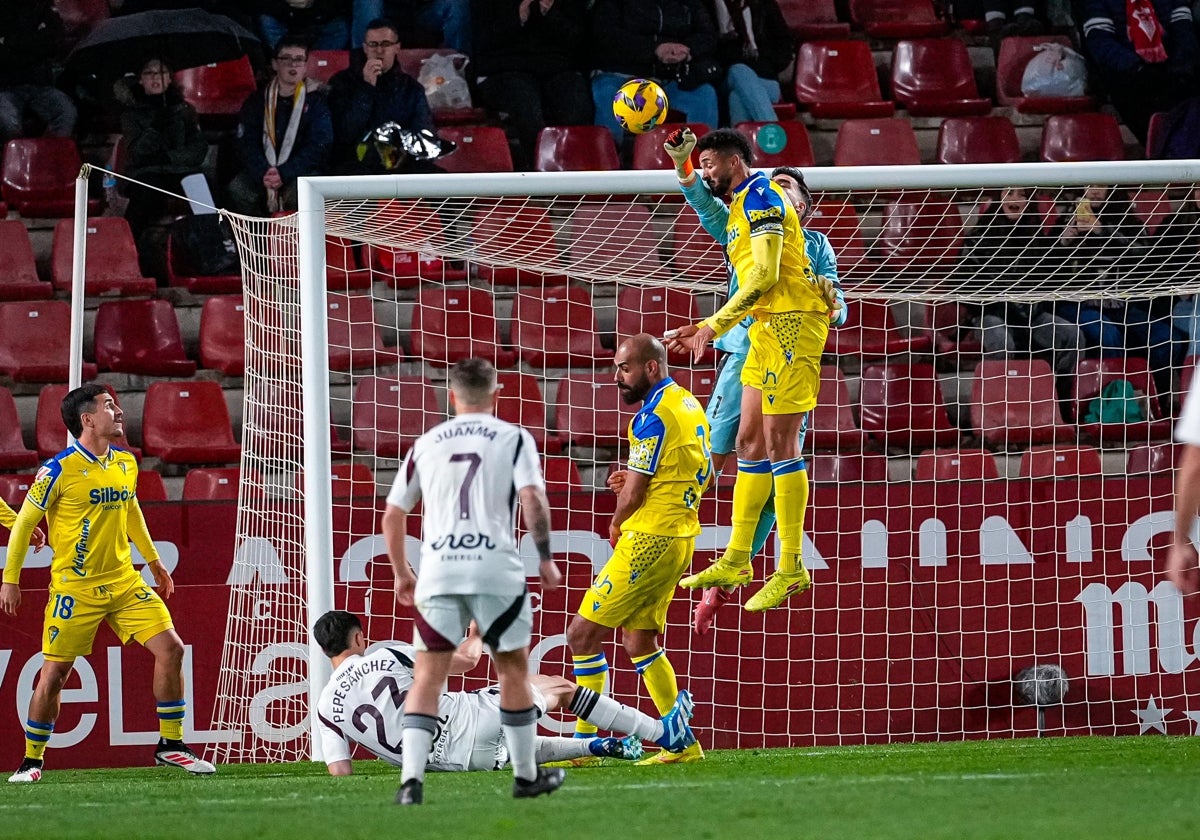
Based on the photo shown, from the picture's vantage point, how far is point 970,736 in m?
9.38

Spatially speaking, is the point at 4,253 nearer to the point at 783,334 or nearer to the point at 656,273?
the point at 656,273

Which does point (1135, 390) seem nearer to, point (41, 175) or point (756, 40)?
point (756, 40)

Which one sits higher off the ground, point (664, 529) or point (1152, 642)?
point (664, 529)

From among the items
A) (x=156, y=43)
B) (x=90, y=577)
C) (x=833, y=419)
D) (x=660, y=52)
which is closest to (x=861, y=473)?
(x=833, y=419)

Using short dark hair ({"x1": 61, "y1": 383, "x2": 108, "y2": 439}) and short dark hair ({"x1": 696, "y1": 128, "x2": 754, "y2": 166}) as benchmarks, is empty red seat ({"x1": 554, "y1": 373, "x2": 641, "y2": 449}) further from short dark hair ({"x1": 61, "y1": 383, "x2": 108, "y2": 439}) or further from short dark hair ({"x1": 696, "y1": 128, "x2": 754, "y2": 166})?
short dark hair ({"x1": 696, "y1": 128, "x2": 754, "y2": 166})

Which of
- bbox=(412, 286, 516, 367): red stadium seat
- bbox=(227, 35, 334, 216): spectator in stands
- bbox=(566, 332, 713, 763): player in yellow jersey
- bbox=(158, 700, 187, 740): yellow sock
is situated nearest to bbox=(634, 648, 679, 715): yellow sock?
bbox=(566, 332, 713, 763): player in yellow jersey

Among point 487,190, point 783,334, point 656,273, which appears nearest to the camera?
point 783,334

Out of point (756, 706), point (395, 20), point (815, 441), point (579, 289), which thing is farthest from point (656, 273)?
point (395, 20)

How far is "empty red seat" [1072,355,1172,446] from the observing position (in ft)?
33.7

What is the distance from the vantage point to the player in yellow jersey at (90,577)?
27.5 ft

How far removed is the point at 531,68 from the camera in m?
12.8

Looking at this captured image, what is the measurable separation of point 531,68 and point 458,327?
2886mm

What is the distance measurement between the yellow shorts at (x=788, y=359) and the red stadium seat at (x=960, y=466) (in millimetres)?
2960

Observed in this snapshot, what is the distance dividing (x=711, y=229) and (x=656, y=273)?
2.50m
